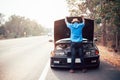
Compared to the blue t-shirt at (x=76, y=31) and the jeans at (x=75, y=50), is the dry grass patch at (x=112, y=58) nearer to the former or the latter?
the jeans at (x=75, y=50)

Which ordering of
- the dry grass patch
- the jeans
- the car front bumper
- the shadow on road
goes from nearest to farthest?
the shadow on road, the jeans, the car front bumper, the dry grass patch

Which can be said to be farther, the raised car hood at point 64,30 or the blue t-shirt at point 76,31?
the raised car hood at point 64,30

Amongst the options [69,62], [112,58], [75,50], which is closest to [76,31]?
[75,50]

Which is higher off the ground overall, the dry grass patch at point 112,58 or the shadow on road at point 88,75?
the shadow on road at point 88,75

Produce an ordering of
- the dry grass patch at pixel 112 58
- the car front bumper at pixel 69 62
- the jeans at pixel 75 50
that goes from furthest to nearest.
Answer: the dry grass patch at pixel 112 58 → the car front bumper at pixel 69 62 → the jeans at pixel 75 50

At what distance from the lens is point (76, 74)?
8.27 meters

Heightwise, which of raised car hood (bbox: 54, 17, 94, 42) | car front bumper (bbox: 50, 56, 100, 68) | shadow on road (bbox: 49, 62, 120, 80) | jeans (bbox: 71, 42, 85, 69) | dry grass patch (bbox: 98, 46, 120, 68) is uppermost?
raised car hood (bbox: 54, 17, 94, 42)

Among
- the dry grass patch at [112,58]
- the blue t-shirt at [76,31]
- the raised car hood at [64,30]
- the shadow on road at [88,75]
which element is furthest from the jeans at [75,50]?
the raised car hood at [64,30]

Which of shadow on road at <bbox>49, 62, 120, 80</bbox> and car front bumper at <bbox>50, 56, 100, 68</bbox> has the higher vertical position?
car front bumper at <bbox>50, 56, 100, 68</bbox>

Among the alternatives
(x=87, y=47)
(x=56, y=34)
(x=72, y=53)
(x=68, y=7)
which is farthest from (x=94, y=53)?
(x=68, y=7)

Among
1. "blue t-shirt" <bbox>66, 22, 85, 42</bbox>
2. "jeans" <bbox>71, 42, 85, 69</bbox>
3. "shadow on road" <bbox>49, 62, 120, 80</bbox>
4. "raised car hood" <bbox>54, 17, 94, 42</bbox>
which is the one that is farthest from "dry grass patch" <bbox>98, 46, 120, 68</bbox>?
"blue t-shirt" <bbox>66, 22, 85, 42</bbox>

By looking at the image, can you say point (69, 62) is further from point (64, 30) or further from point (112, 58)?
point (112, 58)

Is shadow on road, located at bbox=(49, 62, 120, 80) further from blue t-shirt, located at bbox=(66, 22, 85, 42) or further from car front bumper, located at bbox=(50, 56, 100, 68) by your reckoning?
blue t-shirt, located at bbox=(66, 22, 85, 42)

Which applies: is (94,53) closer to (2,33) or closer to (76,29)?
(76,29)
